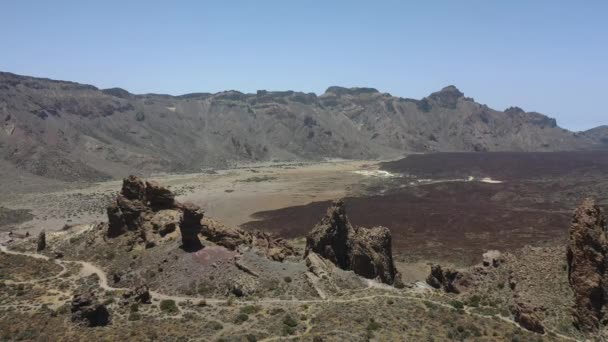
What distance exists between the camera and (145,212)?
Result: 52.9 metres

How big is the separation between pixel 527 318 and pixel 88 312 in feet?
94.7

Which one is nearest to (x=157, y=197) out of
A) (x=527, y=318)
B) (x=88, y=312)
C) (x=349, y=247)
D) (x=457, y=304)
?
(x=349, y=247)

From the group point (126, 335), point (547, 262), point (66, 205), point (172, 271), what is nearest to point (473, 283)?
point (547, 262)

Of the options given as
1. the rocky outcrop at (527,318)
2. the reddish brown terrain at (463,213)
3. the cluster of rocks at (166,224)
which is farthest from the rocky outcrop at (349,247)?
the reddish brown terrain at (463,213)

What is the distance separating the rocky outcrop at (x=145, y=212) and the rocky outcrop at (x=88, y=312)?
14.7m

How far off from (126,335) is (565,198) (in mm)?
121390

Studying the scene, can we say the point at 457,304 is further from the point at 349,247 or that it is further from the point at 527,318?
the point at 349,247

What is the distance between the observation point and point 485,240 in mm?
83188

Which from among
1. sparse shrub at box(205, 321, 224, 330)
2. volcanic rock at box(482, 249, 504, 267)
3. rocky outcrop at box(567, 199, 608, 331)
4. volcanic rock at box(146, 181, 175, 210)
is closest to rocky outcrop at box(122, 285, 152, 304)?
sparse shrub at box(205, 321, 224, 330)

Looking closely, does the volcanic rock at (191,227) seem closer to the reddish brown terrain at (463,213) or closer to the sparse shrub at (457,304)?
the sparse shrub at (457,304)

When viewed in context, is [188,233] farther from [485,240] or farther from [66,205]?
[66,205]

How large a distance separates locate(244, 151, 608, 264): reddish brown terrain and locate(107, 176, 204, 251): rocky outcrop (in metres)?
37.3

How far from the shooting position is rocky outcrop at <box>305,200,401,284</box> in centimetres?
4856

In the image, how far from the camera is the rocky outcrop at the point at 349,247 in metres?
48.6
